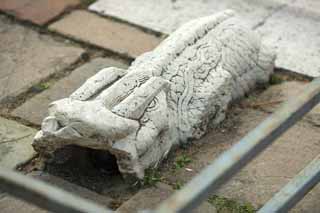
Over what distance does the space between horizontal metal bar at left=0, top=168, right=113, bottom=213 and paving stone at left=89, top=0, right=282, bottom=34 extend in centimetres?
246

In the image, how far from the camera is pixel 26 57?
4.21 m

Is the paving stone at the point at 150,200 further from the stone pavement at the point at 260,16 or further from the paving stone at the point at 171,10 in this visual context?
the paving stone at the point at 171,10

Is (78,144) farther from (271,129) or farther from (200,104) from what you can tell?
(271,129)

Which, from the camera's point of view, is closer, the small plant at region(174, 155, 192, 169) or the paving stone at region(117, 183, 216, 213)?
the paving stone at region(117, 183, 216, 213)

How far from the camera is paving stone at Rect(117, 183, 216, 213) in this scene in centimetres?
314

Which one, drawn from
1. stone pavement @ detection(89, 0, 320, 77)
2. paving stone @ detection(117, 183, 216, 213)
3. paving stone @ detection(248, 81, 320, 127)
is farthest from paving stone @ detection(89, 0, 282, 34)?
paving stone @ detection(117, 183, 216, 213)

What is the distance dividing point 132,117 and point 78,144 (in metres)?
0.24

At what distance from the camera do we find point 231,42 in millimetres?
3752

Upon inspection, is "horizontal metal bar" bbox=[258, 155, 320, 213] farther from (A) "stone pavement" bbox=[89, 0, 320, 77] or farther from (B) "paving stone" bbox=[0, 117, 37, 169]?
(A) "stone pavement" bbox=[89, 0, 320, 77]

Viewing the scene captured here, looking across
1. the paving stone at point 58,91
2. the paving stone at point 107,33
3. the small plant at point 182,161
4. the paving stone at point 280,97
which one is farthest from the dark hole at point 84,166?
the paving stone at point 107,33

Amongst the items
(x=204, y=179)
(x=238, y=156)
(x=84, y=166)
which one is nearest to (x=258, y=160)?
(x=84, y=166)

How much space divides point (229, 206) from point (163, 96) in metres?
0.54

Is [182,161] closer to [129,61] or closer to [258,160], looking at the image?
[258,160]

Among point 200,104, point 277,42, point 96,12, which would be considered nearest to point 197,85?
point 200,104
